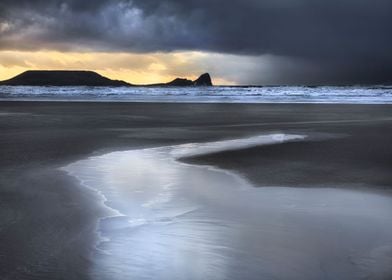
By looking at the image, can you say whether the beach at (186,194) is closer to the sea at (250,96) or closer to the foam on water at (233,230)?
the foam on water at (233,230)

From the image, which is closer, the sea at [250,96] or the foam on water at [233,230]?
the foam on water at [233,230]

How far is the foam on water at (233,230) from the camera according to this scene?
3771mm

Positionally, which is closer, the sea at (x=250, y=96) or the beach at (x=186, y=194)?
the beach at (x=186, y=194)

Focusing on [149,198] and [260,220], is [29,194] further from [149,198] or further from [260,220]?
[260,220]

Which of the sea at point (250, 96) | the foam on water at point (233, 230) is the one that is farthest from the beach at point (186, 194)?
the sea at point (250, 96)

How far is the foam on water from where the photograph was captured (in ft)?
12.4

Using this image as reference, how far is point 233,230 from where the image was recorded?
4.74 metres

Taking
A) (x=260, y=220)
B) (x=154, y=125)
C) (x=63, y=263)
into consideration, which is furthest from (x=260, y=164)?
(x=154, y=125)

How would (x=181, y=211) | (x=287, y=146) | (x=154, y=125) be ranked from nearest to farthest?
(x=181, y=211) → (x=287, y=146) → (x=154, y=125)

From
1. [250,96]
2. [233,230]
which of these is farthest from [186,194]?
[250,96]

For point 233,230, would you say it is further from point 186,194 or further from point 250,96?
point 250,96

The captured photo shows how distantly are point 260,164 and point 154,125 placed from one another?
29.0ft

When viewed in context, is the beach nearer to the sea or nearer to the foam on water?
the foam on water

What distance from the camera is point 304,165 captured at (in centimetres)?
852
